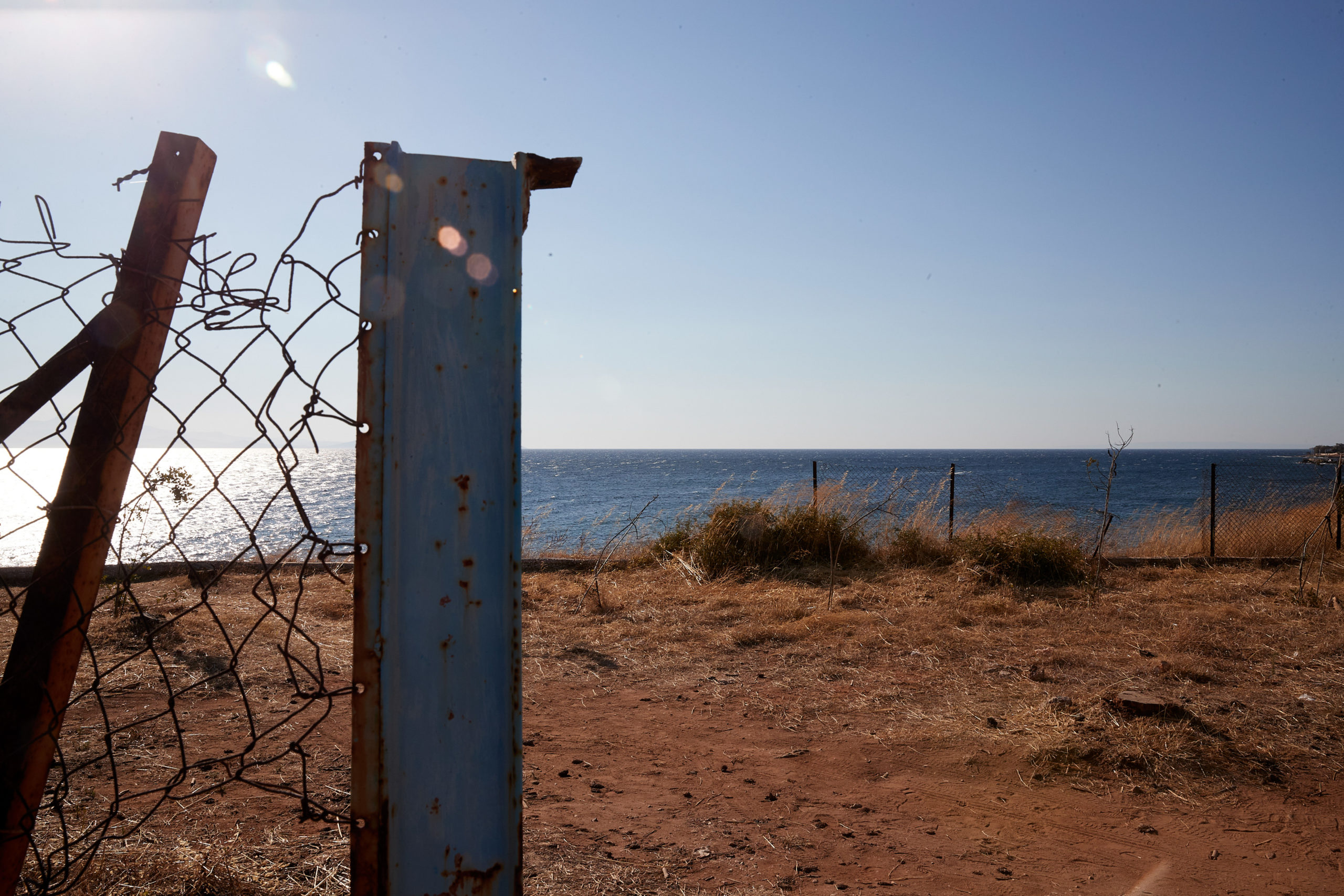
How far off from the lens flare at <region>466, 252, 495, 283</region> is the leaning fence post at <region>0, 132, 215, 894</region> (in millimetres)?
609

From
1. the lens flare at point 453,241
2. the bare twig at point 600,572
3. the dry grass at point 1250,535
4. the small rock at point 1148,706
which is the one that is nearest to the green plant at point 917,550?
the dry grass at point 1250,535

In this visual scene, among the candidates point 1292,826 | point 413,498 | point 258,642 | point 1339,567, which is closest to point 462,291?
point 413,498

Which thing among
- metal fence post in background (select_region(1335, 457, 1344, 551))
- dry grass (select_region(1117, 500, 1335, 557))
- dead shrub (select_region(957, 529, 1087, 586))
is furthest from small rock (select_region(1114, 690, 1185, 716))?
dry grass (select_region(1117, 500, 1335, 557))

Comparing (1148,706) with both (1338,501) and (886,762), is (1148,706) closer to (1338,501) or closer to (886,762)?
(886,762)

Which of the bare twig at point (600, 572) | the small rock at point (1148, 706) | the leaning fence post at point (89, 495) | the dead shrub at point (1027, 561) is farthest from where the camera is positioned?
the dead shrub at point (1027, 561)

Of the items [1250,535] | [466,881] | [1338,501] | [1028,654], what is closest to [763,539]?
[1028,654]

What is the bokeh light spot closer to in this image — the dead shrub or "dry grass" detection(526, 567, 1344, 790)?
"dry grass" detection(526, 567, 1344, 790)

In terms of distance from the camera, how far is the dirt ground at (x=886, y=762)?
8.58 feet

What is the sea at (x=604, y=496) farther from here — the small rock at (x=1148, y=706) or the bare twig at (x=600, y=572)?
the small rock at (x=1148, y=706)

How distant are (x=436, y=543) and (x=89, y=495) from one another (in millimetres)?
709

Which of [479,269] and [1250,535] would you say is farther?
[1250,535]

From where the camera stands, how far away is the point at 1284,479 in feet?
175

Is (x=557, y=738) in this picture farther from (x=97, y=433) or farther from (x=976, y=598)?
(x=976, y=598)

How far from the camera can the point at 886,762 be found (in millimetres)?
3691
